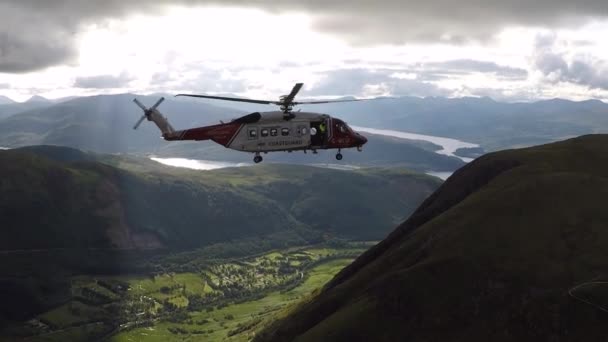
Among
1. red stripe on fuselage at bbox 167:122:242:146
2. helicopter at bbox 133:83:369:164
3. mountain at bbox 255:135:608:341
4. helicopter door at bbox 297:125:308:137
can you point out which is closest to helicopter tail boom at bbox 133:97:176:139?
helicopter at bbox 133:83:369:164

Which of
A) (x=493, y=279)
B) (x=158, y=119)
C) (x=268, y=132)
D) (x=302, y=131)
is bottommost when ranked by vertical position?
(x=493, y=279)

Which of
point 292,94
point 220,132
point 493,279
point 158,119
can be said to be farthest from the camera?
point 493,279

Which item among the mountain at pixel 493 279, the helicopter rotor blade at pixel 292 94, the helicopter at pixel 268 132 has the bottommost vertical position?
the mountain at pixel 493 279

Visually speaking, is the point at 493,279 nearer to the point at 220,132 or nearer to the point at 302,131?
the point at 302,131

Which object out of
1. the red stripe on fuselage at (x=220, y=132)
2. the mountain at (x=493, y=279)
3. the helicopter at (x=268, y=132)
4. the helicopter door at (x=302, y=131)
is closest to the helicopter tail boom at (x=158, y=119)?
the helicopter at (x=268, y=132)

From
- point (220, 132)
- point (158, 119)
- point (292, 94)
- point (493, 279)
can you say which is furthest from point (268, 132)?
point (493, 279)

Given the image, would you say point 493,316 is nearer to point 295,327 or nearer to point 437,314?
A: point 437,314

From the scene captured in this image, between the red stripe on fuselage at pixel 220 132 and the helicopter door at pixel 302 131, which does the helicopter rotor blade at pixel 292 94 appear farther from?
the red stripe on fuselage at pixel 220 132

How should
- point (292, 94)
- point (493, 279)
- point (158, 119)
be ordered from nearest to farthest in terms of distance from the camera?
point (292, 94)
point (158, 119)
point (493, 279)

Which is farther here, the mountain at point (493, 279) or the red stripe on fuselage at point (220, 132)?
the mountain at point (493, 279)
